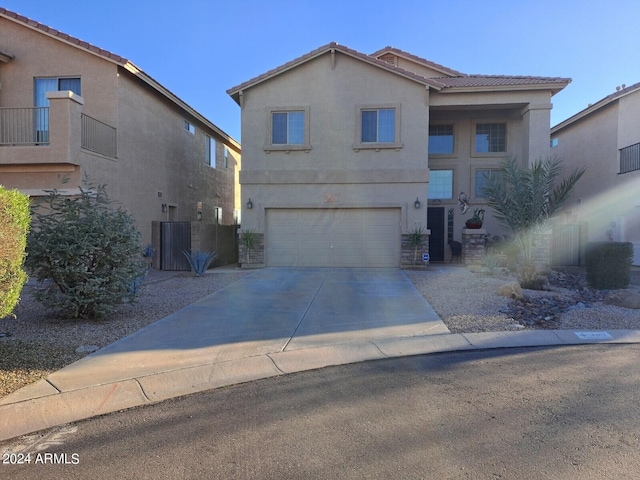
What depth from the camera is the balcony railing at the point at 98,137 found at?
13.4m

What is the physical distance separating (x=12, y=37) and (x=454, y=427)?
57.2 ft

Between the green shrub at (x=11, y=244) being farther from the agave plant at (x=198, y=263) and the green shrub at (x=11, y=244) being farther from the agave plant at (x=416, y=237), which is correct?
the agave plant at (x=416, y=237)

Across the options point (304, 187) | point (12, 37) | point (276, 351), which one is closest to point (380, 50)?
point (304, 187)

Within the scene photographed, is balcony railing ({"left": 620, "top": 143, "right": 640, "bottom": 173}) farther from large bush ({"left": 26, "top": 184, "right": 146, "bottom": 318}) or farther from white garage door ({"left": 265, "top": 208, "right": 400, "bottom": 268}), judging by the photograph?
large bush ({"left": 26, "top": 184, "right": 146, "bottom": 318})

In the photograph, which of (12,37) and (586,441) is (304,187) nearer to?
(12,37)

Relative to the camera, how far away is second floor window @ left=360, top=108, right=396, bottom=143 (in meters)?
16.4

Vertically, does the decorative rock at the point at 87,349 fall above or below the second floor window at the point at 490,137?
below

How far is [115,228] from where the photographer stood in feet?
25.3

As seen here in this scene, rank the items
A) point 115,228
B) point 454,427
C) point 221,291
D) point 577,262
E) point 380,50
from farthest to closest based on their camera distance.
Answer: point 380,50, point 577,262, point 221,291, point 115,228, point 454,427

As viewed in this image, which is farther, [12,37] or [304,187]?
[304,187]

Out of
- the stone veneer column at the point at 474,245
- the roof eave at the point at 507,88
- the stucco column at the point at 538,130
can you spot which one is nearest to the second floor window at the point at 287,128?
the roof eave at the point at 507,88

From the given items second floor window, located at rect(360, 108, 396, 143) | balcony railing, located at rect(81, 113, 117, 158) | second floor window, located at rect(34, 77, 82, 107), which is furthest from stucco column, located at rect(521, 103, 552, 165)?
second floor window, located at rect(34, 77, 82, 107)

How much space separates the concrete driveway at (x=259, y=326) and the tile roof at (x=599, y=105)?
13.3 meters

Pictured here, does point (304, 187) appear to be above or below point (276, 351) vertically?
above
